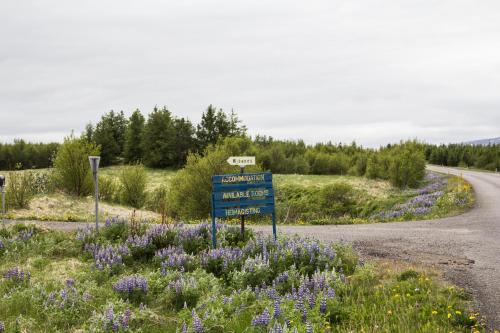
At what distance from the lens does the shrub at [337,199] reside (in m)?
30.8

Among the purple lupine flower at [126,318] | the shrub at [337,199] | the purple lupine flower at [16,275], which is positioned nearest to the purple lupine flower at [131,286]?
the purple lupine flower at [126,318]

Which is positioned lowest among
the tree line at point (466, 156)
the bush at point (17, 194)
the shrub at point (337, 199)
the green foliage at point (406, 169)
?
the shrub at point (337, 199)

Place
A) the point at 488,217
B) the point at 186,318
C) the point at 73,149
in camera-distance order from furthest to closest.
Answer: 1. the point at 73,149
2. the point at 488,217
3. the point at 186,318

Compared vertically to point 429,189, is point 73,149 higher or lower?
higher

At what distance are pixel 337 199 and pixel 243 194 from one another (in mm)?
23035

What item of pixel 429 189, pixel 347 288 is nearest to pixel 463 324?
pixel 347 288

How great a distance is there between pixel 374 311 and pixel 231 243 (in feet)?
15.2

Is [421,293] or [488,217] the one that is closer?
[421,293]

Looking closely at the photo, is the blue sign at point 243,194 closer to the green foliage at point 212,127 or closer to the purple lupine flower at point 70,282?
the purple lupine flower at point 70,282

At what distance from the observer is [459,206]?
20078 mm

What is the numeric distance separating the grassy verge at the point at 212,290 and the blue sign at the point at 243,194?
2.37 feet

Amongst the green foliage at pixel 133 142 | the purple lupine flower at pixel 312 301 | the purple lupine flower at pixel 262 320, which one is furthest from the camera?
the green foliage at pixel 133 142

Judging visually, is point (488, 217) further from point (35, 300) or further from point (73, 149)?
point (73, 149)

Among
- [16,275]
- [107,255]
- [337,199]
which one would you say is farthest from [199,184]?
[16,275]
